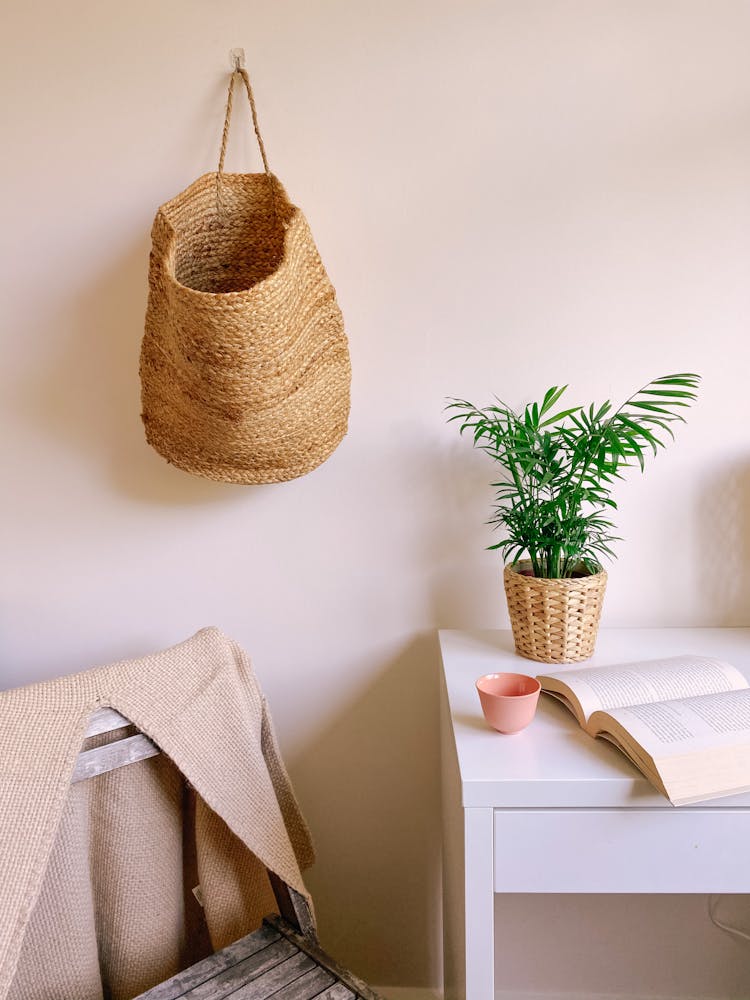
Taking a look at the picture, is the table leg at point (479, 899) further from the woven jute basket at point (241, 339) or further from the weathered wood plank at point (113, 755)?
the woven jute basket at point (241, 339)

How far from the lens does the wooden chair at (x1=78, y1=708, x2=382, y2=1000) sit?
2.78 ft

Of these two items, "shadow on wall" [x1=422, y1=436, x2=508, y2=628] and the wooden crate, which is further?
"shadow on wall" [x1=422, y1=436, x2=508, y2=628]

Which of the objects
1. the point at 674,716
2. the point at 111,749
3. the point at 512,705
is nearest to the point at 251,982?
the point at 111,749

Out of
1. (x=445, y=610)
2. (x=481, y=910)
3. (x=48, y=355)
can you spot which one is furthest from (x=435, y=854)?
(x=48, y=355)

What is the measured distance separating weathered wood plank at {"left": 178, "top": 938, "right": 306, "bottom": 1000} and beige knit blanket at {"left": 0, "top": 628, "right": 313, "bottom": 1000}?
6 centimetres

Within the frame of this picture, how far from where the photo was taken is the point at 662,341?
Answer: 1245 mm

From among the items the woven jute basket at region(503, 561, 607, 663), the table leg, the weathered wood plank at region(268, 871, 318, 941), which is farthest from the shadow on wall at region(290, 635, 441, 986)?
the table leg

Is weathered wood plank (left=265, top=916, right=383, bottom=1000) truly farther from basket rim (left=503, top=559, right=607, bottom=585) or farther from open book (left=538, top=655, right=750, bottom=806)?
basket rim (left=503, top=559, right=607, bottom=585)

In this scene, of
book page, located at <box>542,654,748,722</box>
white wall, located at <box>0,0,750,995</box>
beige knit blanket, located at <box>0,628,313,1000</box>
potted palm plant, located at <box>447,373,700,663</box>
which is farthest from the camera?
white wall, located at <box>0,0,750,995</box>

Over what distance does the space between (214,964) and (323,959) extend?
124 millimetres

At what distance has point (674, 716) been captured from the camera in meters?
0.86

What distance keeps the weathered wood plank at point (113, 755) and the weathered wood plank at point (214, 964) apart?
0.25 meters

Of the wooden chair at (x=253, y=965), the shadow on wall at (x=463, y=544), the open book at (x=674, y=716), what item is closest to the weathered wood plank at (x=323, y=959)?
the wooden chair at (x=253, y=965)

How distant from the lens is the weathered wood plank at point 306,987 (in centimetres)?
87
